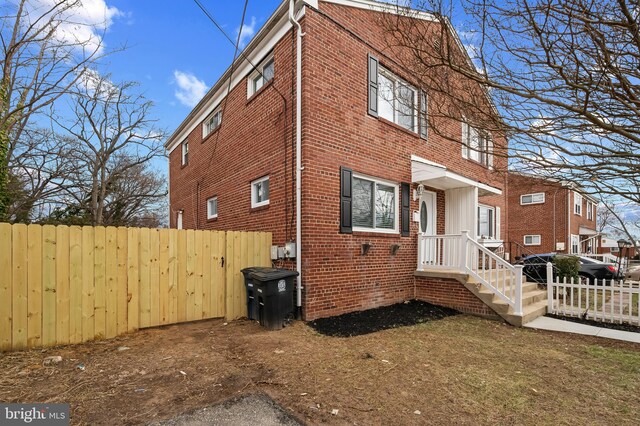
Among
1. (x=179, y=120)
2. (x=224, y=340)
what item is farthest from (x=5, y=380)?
(x=179, y=120)

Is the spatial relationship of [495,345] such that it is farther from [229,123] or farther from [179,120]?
[179,120]

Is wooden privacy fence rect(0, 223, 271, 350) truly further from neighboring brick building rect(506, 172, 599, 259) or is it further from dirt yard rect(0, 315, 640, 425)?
neighboring brick building rect(506, 172, 599, 259)

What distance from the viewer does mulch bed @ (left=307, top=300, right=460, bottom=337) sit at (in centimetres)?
610

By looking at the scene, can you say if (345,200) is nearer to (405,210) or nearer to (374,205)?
(374,205)

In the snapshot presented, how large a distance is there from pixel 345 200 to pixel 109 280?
14.8 ft

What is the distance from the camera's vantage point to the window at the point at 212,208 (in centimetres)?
1124

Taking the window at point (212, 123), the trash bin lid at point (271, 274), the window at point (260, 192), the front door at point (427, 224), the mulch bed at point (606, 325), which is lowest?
the mulch bed at point (606, 325)

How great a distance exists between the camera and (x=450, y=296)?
8.10 metres

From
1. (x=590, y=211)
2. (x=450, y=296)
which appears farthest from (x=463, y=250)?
(x=590, y=211)

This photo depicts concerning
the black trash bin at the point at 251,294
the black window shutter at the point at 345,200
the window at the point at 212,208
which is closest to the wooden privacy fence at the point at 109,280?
the black trash bin at the point at 251,294

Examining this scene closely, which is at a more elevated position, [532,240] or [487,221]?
[487,221]

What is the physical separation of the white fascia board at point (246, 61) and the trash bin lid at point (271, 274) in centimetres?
513

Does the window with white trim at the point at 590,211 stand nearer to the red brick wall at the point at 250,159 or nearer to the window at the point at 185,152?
the red brick wall at the point at 250,159

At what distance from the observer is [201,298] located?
6.35 metres
